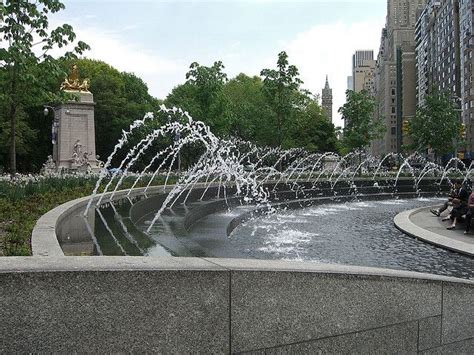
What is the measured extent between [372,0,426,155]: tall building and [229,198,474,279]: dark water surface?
10912 centimetres

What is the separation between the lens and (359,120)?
41094mm

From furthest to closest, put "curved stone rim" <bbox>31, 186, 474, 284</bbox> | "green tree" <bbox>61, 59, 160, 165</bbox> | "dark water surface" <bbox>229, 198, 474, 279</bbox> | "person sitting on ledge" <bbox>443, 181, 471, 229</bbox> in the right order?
"green tree" <bbox>61, 59, 160, 165</bbox>, "person sitting on ledge" <bbox>443, 181, 471, 229</bbox>, "dark water surface" <bbox>229, 198, 474, 279</bbox>, "curved stone rim" <bbox>31, 186, 474, 284</bbox>

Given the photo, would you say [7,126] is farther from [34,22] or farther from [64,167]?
[34,22]

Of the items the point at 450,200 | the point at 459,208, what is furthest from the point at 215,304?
the point at 450,200

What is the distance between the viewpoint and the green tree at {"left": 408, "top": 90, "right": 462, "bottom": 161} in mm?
42219

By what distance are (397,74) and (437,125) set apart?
108 m

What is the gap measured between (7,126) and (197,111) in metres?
17.0

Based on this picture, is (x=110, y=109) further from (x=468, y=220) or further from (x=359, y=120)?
(x=468, y=220)

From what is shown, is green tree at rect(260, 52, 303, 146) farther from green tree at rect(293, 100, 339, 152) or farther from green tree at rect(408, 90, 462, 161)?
green tree at rect(293, 100, 339, 152)

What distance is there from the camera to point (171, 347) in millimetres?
2902

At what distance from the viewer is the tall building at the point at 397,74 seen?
135m

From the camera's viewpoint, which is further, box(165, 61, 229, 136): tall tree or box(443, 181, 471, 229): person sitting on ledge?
box(165, 61, 229, 136): tall tree

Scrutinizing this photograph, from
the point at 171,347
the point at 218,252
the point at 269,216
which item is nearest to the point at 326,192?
the point at 269,216

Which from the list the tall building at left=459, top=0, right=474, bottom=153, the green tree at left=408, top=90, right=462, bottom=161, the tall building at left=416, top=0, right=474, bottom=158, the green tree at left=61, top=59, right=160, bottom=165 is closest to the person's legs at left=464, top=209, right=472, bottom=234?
the green tree at left=408, top=90, right=462, bottom=161
